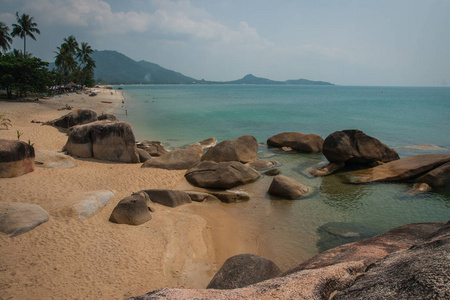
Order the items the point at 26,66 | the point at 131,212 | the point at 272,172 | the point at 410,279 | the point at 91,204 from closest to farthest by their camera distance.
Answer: the point at 410,279 < the point at 131,212 < the point at 91,204 < the point at 272,172 < the point at 26,66

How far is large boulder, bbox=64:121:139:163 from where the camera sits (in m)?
15.6

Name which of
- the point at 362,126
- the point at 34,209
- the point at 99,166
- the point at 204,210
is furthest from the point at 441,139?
the point at 34,209

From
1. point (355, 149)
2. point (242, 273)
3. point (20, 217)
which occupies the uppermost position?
point (355, 149)

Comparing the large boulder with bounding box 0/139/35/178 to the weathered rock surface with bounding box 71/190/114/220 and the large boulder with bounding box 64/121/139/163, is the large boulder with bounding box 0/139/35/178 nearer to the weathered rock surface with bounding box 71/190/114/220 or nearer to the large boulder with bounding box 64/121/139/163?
the weathered rock surface with bounding box 71/190/114/220

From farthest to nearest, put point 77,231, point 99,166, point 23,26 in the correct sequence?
point 23,26, point 99,166, point 77,231

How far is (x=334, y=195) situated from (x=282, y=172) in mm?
3746

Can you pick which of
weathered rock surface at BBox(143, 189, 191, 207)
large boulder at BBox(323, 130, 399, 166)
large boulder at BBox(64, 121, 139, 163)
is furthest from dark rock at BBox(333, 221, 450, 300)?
large boulder at BBox(64, 121, 139, 163)

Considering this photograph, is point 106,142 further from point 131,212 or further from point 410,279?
point 410,279

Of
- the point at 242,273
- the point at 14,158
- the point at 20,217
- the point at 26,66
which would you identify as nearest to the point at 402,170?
the point at 242,273

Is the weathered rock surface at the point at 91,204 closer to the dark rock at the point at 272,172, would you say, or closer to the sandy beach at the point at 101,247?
the sandy beach at the point at 101,247

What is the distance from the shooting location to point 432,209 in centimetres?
1138

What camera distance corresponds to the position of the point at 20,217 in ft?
25.7

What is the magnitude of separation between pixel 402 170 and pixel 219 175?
9063 millimetres

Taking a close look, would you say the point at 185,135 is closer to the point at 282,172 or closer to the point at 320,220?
the point at 282,172
